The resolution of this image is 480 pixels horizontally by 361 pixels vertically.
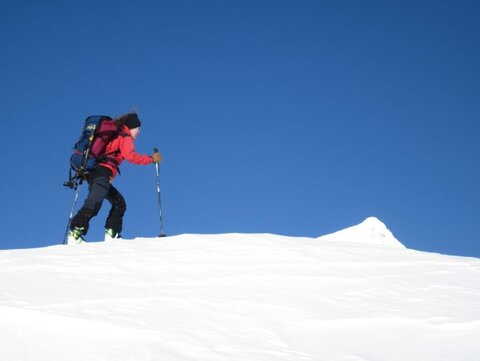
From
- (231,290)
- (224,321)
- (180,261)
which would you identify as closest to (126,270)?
(180,261)

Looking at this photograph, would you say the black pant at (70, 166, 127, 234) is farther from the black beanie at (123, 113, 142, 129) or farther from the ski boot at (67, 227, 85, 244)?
the black beanie at (123, 113, 142, 129)

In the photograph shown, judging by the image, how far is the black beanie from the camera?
7477 millimetres

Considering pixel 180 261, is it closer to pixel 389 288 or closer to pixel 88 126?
pixel 389 288

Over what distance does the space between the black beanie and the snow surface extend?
7.85 ft

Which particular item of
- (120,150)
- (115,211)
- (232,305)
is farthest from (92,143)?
(232,305)

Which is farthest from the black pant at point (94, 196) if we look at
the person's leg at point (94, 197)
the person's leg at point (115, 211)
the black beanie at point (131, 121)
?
the black beanie at point (131, 121)

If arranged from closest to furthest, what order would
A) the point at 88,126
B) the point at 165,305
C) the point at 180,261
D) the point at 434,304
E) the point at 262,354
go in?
the point at 262,354, the point at 165,305, the point at 434,304, the point at 180,261, the point at 88,126

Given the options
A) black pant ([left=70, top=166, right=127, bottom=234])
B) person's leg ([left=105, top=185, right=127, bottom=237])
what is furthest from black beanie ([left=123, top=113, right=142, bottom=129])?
person's leg ([left=105, top=185, right=127, bottom=237])

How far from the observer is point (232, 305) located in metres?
3.52

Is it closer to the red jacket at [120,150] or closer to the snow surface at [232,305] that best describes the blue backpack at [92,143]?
the red jacket at [120,150]

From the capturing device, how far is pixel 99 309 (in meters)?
3.20

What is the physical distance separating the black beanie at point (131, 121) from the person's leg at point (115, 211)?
2.97 ft

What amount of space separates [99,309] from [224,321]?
0.73 metres

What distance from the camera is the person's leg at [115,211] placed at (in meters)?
7.68
